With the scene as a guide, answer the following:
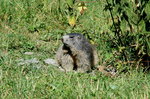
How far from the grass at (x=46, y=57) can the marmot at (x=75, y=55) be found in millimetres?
256

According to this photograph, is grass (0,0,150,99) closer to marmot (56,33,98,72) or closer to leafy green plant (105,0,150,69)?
marmot (56,33,98,72)

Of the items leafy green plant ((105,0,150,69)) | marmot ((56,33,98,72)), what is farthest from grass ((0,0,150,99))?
leafy green plant ((105,0,150,69))

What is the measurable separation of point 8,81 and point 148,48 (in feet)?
6.26

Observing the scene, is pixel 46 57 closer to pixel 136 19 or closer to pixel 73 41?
pixel 73 41

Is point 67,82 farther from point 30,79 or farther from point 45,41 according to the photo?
point 45,41

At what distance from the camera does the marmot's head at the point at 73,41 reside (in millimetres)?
6305

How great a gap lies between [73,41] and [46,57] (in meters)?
0.69

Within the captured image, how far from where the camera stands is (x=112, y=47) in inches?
273

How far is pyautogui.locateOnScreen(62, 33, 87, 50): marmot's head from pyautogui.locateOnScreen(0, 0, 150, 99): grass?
0.42m

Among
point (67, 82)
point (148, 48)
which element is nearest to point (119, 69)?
point (148, 48)

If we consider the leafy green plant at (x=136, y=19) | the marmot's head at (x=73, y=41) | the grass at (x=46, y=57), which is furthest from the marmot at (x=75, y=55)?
the leafy green plant at (x=136, y=19)

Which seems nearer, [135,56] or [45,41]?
[135,56]

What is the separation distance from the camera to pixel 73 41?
6367 millimetres

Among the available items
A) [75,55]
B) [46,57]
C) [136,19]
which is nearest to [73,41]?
[75,55]
